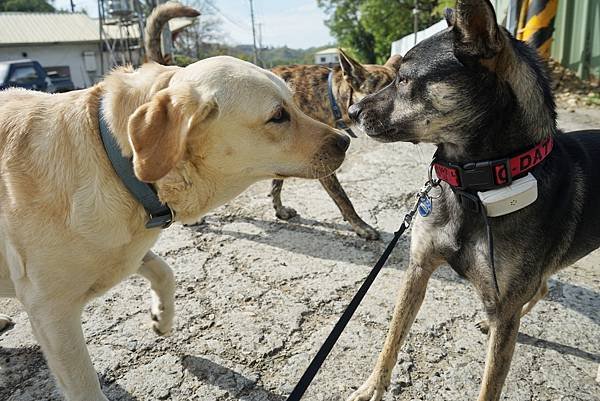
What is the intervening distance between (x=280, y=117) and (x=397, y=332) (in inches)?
45.0

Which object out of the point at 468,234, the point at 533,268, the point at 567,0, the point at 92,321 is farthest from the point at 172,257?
the point at 567,0

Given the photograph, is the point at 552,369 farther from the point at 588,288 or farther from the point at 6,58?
the point at 6,58

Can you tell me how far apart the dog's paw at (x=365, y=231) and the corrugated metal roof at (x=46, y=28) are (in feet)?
122

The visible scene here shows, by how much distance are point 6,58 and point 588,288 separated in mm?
40286

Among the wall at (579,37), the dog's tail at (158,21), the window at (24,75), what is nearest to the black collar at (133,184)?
the dog's tail at (158,21)

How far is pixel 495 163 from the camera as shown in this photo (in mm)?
1687

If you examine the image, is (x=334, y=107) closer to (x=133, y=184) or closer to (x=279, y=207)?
(x=279, y=207)

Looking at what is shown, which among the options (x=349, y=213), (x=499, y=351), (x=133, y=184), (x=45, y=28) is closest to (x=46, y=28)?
(x=45, y=28)

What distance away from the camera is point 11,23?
34.6 metres

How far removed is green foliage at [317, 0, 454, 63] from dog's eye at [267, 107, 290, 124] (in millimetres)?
26130

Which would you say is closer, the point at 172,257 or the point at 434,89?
the point at 434,89

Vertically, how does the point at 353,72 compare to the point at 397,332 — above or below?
above

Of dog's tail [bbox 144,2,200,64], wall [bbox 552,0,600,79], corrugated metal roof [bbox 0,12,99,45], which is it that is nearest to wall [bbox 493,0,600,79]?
wall [bbox 552,0,600,79]

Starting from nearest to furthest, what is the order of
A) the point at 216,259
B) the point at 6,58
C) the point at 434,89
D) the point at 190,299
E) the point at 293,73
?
the point at 434,89 → the point at 190,299 → the point at 216,259 → the point at 293,73 → the point at 6,58
